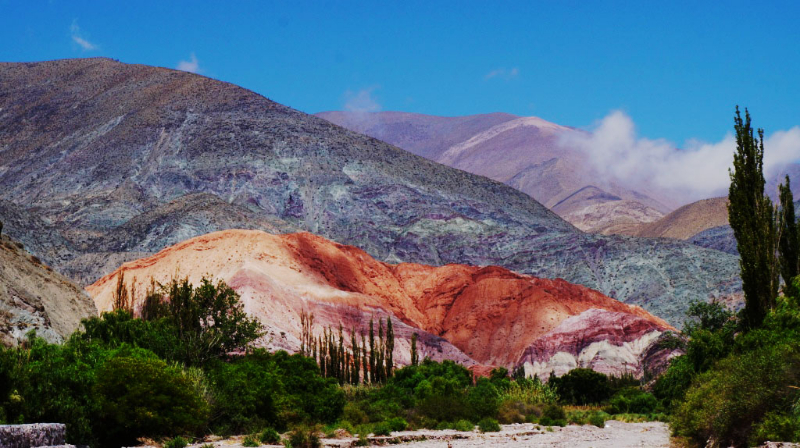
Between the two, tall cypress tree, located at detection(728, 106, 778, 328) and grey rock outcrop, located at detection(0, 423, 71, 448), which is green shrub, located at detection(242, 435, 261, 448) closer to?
grey rock outcrop, located at detection(0, 423, 71, 448)

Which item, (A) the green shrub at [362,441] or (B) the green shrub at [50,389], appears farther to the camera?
(A) the green shrub at [362,441]

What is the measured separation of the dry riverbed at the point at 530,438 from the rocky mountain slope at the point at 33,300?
23.7ft

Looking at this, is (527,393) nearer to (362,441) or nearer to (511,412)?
(511,412)

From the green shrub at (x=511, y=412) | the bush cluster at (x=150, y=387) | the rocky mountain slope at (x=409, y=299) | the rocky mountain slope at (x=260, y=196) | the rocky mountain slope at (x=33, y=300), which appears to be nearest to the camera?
the bush cluster at (x=150, y=387)

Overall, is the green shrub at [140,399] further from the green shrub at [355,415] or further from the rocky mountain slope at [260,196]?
the rocky mountain slope at [260,196]

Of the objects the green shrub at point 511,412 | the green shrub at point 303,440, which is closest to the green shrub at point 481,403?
the green shrub at point 511,412

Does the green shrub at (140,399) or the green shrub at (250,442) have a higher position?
the green shrub at (140,399)

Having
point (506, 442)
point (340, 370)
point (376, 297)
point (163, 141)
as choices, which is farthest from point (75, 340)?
point (163, 141)

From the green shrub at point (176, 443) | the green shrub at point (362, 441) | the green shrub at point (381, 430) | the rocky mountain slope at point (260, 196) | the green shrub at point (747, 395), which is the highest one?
the rocky mountain slope at point (260, 196)

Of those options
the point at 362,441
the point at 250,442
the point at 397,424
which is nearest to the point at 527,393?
the point at 397,424

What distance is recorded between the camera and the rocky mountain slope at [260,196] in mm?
101125

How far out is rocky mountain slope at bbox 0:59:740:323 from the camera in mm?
101125

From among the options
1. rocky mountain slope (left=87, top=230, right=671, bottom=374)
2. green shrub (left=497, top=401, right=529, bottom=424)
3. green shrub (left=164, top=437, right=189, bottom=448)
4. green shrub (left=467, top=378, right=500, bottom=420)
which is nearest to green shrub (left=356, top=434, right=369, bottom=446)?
green shrub (left=164, top=437, right=189, bottom=448)

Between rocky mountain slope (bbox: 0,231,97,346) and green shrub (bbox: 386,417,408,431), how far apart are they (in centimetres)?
1174
